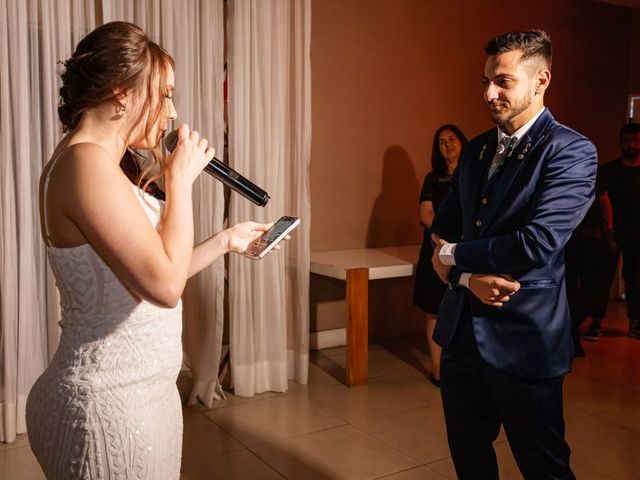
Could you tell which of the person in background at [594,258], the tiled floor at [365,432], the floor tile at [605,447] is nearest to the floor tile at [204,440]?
the tiled floor at [365,432]

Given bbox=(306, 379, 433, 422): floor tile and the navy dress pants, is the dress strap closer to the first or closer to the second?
the navy dress pants

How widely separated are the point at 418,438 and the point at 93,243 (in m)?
2.31

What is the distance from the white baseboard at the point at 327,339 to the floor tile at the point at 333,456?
143 centimetres

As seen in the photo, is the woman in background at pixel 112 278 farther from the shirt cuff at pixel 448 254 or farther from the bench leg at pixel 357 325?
the bench leg at pixel 357 325

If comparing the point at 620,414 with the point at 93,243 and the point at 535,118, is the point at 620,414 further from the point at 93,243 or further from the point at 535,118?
the point at 93,243

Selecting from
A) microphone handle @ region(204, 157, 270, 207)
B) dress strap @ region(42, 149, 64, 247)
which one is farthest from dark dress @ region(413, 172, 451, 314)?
Answer: dress strap @ region(42, 149, 64, 247)

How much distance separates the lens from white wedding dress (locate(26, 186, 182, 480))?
1.22m

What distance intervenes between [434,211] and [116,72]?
112 inches

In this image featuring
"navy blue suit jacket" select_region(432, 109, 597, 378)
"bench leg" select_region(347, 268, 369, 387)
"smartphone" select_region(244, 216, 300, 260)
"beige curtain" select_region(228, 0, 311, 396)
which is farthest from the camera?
"bench leg" select_region(347, 268, 369, 387)

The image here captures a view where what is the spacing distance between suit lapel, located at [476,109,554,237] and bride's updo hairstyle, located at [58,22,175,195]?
1.01 meters

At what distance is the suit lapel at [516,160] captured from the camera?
1.82 metres

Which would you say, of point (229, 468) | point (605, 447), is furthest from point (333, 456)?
point (605, 447)

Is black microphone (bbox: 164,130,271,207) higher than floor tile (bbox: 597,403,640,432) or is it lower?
higher

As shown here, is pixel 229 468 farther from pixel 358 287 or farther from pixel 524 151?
pixel 524 151
